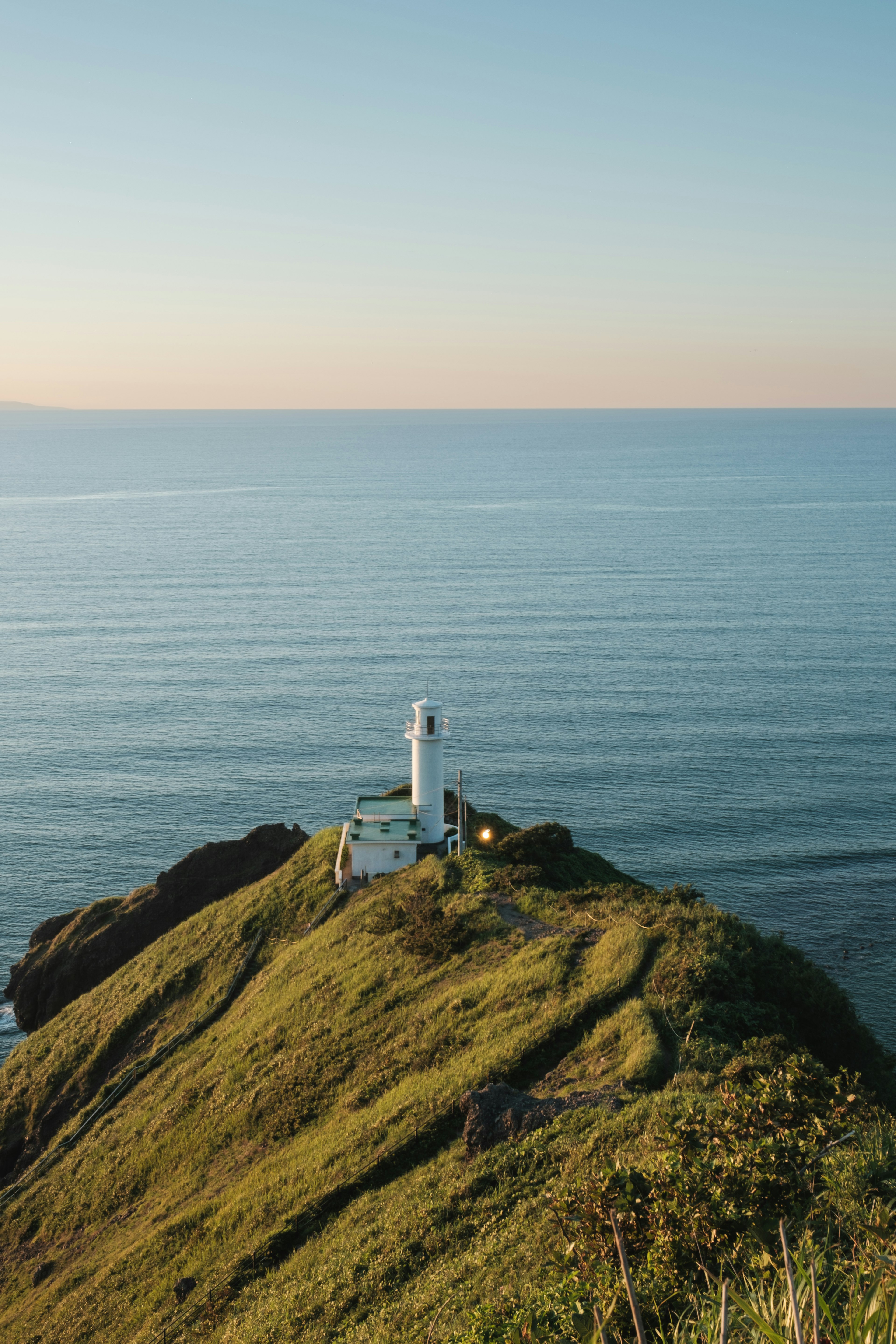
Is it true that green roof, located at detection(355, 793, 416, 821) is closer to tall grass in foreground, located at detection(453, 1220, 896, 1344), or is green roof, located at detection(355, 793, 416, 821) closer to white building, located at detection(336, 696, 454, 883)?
white building, located at detection(336, 696, 454, 883)

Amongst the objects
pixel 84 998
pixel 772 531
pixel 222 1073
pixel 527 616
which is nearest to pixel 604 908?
pixel 222 1073

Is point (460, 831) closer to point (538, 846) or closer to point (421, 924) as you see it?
point (538, 846)

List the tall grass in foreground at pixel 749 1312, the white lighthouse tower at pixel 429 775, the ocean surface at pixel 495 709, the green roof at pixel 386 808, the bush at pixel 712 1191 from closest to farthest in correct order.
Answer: the tall grass in foreground at pixel 749 1312, the bush at pixel 712 1191, the white lighthouse tower at pixel 429 775, the green roof at pixel 386 808, the ocean surface at pixel 495 709

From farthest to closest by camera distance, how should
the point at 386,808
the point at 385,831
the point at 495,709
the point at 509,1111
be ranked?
1. the point at 495,709
2. the point at 386,808
3. the point at 385,831
4. the point at 509,1111

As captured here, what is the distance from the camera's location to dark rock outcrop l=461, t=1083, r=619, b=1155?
856 inches

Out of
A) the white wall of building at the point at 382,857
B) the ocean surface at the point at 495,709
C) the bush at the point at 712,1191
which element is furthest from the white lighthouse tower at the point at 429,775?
the bush at the point at 712,1191

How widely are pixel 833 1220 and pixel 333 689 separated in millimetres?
79851

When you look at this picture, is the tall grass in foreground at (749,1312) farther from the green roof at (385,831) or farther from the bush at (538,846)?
the green roof at (385,831)

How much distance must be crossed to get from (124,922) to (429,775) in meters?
19.2

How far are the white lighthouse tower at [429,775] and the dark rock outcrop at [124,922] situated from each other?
11147 millimetres

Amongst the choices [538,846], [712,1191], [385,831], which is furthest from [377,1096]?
[385,831]

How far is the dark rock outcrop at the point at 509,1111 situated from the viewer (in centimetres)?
2175

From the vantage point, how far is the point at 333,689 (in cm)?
9188

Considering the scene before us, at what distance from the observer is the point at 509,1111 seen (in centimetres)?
2211
